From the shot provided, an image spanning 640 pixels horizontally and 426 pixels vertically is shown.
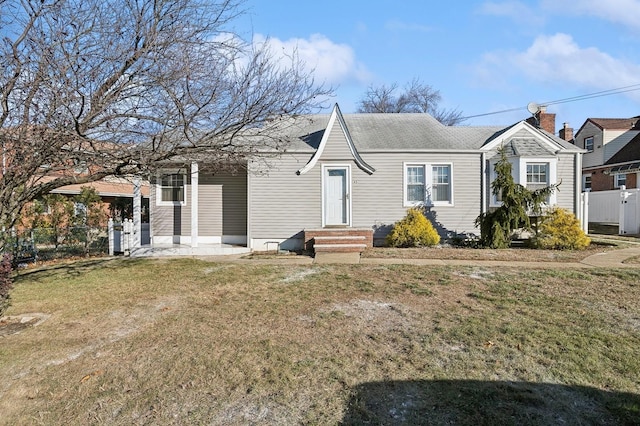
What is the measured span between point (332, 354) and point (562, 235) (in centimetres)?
1039

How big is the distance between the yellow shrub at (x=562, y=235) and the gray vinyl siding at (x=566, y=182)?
2103 mm

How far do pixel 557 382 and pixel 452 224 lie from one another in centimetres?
1025

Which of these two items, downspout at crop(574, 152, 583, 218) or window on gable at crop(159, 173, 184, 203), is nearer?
window on gable at crop(159, 173, 184, 203)

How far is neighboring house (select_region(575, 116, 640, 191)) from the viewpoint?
23116 millimetres

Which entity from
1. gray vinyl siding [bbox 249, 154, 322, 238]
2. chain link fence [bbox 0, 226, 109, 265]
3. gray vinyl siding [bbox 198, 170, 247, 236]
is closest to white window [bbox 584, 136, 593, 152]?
gray vinyl siding [bbox 249, 154, 322, 238]

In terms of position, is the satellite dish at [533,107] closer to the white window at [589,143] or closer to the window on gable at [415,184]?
the window on gable at [415,184]

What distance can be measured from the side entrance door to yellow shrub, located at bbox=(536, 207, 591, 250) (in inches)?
240

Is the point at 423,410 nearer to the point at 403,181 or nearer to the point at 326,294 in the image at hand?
the point at 326,294

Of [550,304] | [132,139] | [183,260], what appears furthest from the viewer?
[183,260]

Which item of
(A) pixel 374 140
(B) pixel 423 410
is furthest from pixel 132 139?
(A) pixel 374 140

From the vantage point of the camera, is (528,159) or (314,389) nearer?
(314,389)

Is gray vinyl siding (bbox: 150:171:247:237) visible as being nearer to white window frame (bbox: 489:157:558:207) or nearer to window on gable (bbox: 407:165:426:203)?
window on gable (bbox: 407:165:426:203)

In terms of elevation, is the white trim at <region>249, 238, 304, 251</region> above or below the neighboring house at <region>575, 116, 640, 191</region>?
below

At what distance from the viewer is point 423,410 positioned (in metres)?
3.24
